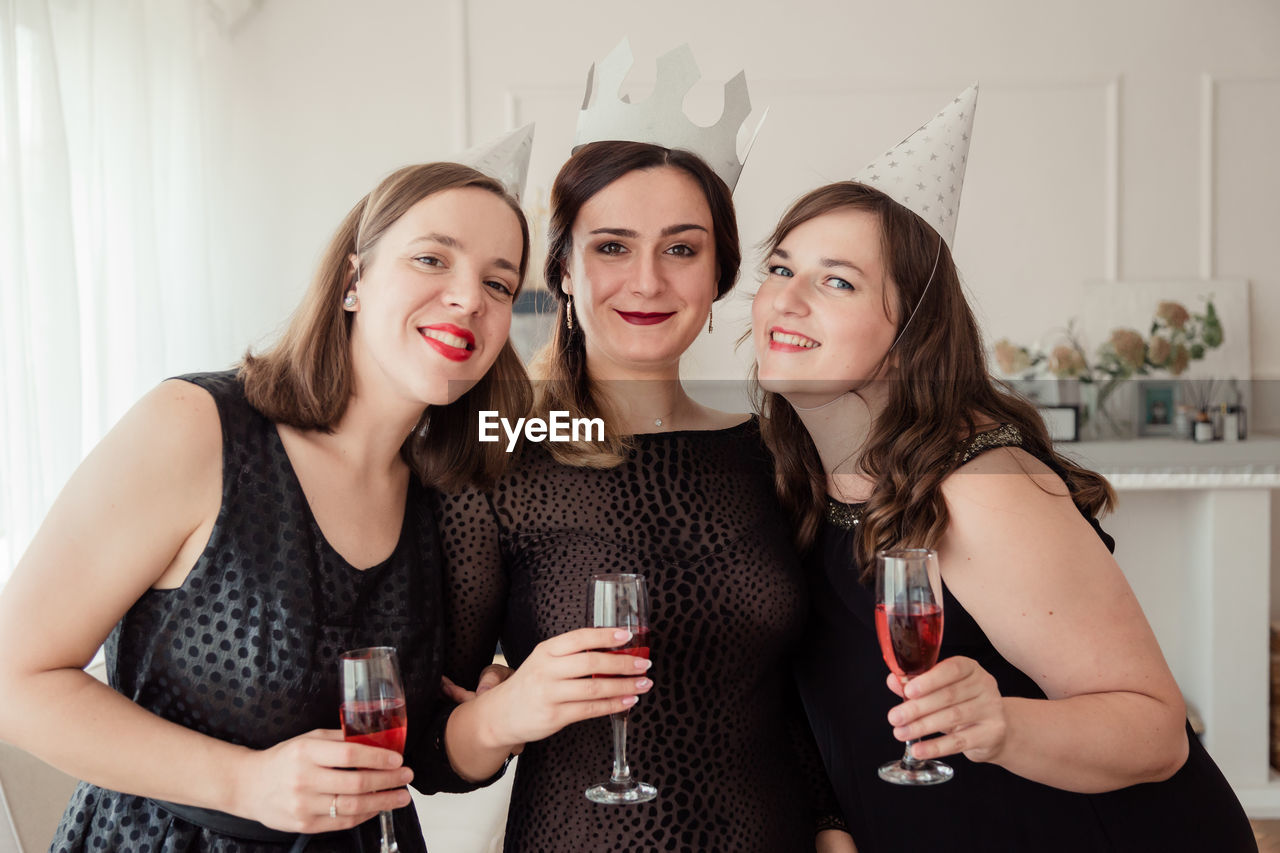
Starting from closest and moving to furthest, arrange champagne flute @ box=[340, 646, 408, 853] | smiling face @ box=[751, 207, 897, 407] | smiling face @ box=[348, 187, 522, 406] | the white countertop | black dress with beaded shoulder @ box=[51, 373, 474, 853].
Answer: champagne flute @ box=[340, 646, 408, 853] → black dress with beaded shoulder @ box=[51, 373, 474, 853] → smiling face @ box=[348, 187, 522, 406] → smiling face @ box=[751, 207, 897, 407] → the white countertop

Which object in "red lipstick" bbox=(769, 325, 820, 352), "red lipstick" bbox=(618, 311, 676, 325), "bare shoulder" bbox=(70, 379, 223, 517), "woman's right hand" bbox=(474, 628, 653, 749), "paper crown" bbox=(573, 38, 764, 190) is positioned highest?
"paper crown" bbox=(573, 38, 764, 190)

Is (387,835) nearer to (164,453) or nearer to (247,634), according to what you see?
(247,634)

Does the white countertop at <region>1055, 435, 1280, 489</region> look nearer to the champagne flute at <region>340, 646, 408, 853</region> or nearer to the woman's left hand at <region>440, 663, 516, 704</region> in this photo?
the woman's left hand at <region>440, 663, 516, 704</region>

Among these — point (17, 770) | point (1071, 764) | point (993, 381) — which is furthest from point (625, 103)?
point (17, 770)

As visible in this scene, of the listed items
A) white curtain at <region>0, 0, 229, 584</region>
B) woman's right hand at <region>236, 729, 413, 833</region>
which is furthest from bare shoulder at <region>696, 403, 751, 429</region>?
white curtain at <region>0, 0, 229, 584</region>

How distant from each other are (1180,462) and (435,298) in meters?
3.30

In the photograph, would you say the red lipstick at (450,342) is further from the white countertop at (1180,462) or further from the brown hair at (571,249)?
the white countertop at (1180,462)

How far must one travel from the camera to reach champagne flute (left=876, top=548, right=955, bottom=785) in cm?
111

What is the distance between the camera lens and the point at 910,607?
43.6 inches

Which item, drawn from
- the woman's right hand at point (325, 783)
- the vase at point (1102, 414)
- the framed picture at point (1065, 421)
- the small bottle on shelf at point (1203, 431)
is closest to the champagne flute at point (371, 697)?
the woman's right hand at point (325, 783)

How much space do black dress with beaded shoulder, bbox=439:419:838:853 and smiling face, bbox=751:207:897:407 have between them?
18 centimetres

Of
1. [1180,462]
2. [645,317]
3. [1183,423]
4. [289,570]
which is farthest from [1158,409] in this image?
[289,570]

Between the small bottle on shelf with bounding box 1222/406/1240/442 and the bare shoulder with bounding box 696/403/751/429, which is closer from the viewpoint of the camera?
the bare shoulder with bounding box 696/403/751/429

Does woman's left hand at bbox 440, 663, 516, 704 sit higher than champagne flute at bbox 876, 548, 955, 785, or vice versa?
champagne flute at bbox 876, 548, 955, 785
